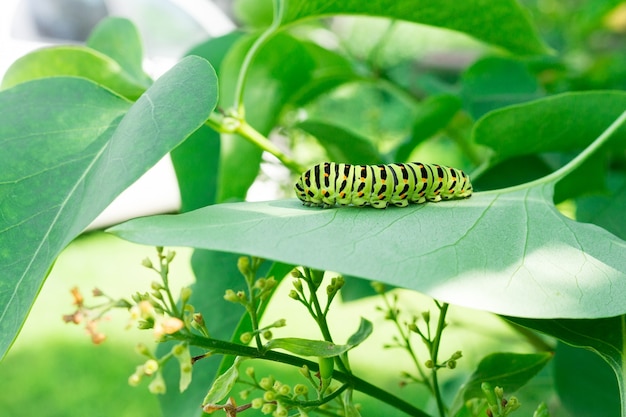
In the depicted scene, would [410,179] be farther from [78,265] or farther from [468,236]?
[78,265]

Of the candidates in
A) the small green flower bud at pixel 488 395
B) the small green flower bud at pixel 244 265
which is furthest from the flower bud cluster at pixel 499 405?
the small green flower bud at pixel 244 265

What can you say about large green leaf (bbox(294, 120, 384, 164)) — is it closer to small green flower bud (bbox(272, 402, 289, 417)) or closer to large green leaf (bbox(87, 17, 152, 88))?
large green leaf (bbox(87, 17, 152, 88))

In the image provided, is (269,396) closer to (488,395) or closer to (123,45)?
(488,395)

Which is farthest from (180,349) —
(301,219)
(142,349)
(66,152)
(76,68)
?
(76,68)

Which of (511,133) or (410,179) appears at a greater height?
(511,133)

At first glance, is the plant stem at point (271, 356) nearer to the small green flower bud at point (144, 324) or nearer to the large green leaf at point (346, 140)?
the small green flower bud at point (144, 324)

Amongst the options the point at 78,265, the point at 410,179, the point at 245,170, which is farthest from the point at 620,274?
the point at 78,265

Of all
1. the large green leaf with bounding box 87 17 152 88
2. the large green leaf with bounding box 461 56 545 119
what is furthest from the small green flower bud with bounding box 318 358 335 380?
the large green leaf with bounding box 461 56 545 119
